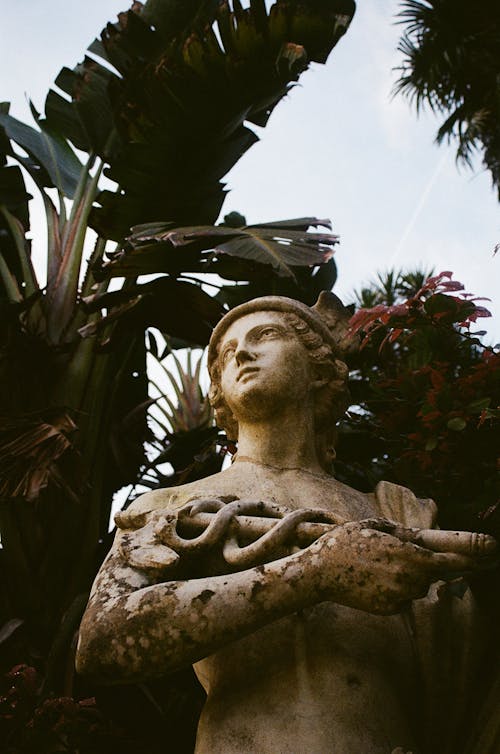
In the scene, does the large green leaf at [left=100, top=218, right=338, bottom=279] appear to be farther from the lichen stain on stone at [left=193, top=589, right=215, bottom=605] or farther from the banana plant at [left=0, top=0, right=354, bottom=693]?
the lichen stain on stone at [left=193, top=589, right=215, bottom=605]

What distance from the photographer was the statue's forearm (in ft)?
8.33

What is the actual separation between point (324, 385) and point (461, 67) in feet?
34.8

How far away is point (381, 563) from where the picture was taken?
98.5 inches

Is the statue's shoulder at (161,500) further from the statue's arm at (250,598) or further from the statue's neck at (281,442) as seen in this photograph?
the statue's arm at (250,598)

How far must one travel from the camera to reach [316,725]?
260 cm

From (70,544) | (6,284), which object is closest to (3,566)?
(70,544)

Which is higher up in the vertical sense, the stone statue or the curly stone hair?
the curly stone hair

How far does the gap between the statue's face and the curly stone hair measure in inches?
1.4

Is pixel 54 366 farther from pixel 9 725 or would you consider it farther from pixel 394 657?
pixel 394 657

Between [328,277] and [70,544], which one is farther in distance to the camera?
[328,277]

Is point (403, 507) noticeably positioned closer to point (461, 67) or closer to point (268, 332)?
point (268, 332)

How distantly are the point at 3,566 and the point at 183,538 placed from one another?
286 cm

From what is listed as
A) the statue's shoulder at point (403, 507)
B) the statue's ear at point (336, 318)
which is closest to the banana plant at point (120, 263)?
the statue's ear at point (336, 318)

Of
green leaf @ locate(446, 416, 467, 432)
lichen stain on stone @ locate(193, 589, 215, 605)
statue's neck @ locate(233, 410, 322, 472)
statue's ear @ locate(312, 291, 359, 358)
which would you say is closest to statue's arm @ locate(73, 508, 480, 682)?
lichen stain on stone @ locate(193, 589, 215, 605)
